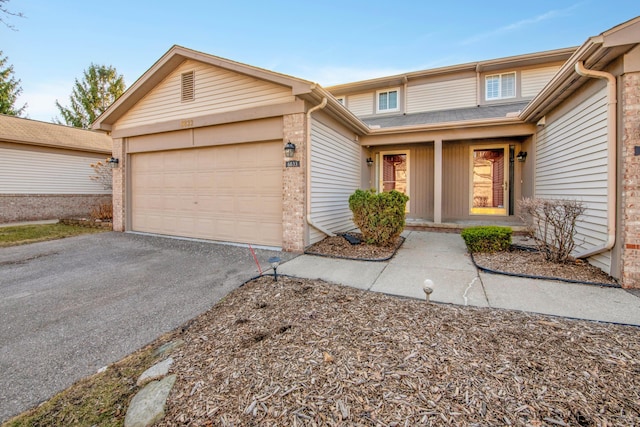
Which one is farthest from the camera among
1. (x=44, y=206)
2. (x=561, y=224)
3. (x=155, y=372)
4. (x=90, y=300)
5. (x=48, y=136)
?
(x=48, y=136)

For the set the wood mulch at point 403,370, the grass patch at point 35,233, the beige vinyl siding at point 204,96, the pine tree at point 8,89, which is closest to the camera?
the wood mulch at point 403,370

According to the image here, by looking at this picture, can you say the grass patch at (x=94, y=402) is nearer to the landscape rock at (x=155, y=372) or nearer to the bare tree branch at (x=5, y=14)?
the landscape rock at (x=155, y=372)

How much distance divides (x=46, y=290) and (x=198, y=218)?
12.0 ft

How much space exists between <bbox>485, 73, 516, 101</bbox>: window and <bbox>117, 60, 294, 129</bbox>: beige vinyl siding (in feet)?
26.7

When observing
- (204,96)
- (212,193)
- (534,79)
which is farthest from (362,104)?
(212,193)

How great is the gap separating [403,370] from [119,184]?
32.4ft

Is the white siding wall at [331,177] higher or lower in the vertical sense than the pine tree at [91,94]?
lower

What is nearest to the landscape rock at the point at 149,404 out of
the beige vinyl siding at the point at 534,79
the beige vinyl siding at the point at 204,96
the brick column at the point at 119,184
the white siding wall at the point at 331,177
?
the white siding wall at the point at 331,177

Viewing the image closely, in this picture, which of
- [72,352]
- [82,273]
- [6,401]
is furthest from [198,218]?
[6,401]

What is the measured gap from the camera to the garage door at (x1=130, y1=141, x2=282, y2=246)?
662cm

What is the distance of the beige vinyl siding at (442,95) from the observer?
10.4 metres

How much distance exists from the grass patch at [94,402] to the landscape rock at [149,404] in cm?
6

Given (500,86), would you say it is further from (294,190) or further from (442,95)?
(294,190)

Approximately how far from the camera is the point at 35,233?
28.7 feet
